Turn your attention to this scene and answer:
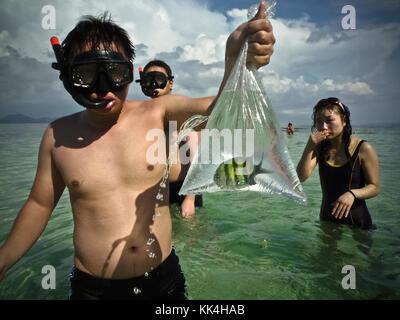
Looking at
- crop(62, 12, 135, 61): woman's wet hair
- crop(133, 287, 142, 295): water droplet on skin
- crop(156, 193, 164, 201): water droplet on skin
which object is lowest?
crop(133, 287, 142, 295): water droplet on skin

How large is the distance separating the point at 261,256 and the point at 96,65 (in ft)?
9.46

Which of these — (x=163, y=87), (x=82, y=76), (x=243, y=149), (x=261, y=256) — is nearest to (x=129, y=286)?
(x=243, y=149)

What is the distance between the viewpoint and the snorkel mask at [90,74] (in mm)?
1822

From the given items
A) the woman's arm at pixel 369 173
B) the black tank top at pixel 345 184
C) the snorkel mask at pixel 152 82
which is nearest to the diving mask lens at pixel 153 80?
the snorkel mask at pixel 152 82

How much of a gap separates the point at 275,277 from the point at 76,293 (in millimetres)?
2008

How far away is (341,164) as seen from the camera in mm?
3662

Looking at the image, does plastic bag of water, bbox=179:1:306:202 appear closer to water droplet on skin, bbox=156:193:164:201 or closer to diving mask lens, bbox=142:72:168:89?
water droplet on skin, bbox=156:193:164:201

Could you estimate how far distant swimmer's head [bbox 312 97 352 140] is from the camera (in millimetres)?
3598

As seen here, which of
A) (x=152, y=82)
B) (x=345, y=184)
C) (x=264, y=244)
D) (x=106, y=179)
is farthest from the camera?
(x=152, y=82)

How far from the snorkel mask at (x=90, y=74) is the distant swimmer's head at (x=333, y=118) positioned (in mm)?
2618

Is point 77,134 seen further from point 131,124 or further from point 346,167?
point 346,167

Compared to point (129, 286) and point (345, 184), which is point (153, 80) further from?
point (129, 286)

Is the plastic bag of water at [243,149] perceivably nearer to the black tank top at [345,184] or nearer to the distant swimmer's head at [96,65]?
the distant swimmer's head at [96,65]

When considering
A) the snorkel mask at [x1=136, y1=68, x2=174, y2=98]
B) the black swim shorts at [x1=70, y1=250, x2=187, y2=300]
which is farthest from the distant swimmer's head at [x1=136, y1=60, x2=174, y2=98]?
the black swim shorts at [x1=70, y1=250, x2=187, y2=300]
